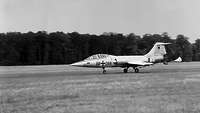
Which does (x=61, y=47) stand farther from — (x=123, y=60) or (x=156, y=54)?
(x=123, y=60)

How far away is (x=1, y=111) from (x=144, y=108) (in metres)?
5.24

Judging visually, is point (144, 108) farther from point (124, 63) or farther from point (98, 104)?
point (124, 63)

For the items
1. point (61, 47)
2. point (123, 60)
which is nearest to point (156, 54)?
point (123, 60)

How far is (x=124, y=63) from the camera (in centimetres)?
4700

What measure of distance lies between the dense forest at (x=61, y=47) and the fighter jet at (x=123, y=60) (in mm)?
61776

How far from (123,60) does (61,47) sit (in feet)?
251

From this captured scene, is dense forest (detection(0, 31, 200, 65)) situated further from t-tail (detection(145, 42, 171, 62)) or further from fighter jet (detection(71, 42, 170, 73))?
t-tail (detection(145, 42, 171, 62))

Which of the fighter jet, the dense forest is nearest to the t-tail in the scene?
the fighter jet

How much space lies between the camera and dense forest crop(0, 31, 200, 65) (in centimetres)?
11125

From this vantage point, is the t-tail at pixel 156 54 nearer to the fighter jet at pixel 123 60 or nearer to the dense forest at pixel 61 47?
the fighter jet at pixel 123 60

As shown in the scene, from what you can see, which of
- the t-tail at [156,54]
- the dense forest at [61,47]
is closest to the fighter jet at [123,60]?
the t-tail at [156,54]

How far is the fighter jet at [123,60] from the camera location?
4562cm

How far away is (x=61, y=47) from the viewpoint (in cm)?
12175

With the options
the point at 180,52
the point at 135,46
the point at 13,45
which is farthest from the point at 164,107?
the point at 180,52
